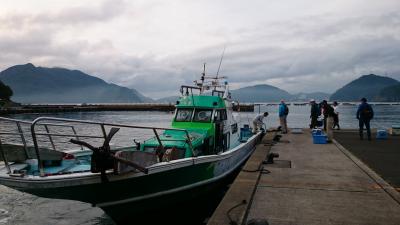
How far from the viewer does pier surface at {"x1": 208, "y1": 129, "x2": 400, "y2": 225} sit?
6477mm

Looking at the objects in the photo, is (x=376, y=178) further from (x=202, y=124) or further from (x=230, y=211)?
(x=202, y=124)

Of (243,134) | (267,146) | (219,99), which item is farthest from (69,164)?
(243,134)

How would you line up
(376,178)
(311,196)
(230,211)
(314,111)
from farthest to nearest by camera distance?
(314,111)
(376,178)
(311,196)
(230,211)

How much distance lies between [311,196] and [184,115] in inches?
228

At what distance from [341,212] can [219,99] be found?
674cm

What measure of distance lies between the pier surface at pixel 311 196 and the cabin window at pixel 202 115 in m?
2.06

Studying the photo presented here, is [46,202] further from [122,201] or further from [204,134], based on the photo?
[204,134]

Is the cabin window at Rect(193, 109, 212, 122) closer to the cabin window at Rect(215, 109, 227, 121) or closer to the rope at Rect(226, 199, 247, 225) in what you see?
the cabin window at Rect(215, 109, 227, 121)

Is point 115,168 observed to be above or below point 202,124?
Result: below

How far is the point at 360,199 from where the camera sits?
752cm

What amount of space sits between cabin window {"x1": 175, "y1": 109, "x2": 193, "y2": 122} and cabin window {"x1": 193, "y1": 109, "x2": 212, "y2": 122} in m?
0.21

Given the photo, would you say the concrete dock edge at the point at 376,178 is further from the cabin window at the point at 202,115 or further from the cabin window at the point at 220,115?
the cabin window at the point at 202,115

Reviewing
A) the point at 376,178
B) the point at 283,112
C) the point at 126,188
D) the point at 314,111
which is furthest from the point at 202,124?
the point at 314,111

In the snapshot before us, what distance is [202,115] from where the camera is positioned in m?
12.3
